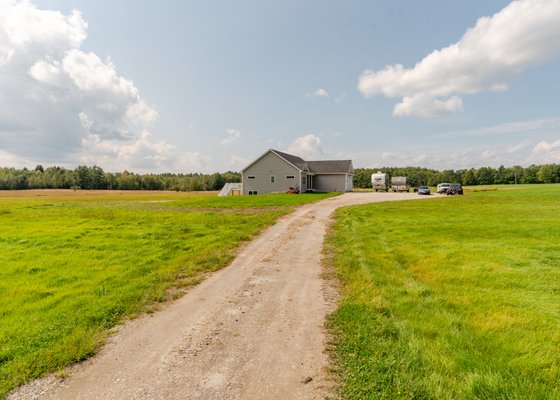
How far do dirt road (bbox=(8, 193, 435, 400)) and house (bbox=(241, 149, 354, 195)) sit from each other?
38.6 m

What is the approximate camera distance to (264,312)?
563 cm

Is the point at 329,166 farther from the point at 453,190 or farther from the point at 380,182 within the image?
the point at 453,190

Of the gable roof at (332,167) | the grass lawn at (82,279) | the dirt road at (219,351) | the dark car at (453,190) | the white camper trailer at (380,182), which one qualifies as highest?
the gable roof at (332,167)

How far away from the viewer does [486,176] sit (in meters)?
117

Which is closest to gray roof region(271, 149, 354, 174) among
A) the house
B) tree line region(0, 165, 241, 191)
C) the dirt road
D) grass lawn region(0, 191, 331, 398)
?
the house

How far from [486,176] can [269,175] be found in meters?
110

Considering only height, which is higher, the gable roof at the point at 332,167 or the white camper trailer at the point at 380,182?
the gable roof at the point at 332,167

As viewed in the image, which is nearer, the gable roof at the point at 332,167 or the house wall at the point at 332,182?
the house wall at the point at 332,182

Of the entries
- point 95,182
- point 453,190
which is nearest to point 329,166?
point 453,190

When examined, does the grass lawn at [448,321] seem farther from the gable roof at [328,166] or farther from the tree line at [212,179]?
the tree line at [212,179]

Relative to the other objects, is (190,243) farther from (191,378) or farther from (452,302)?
(452,302)

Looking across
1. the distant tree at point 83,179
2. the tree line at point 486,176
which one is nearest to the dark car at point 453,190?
the tree line at point 486,176

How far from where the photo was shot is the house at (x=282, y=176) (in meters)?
45.6

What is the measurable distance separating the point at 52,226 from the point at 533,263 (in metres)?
22.3
